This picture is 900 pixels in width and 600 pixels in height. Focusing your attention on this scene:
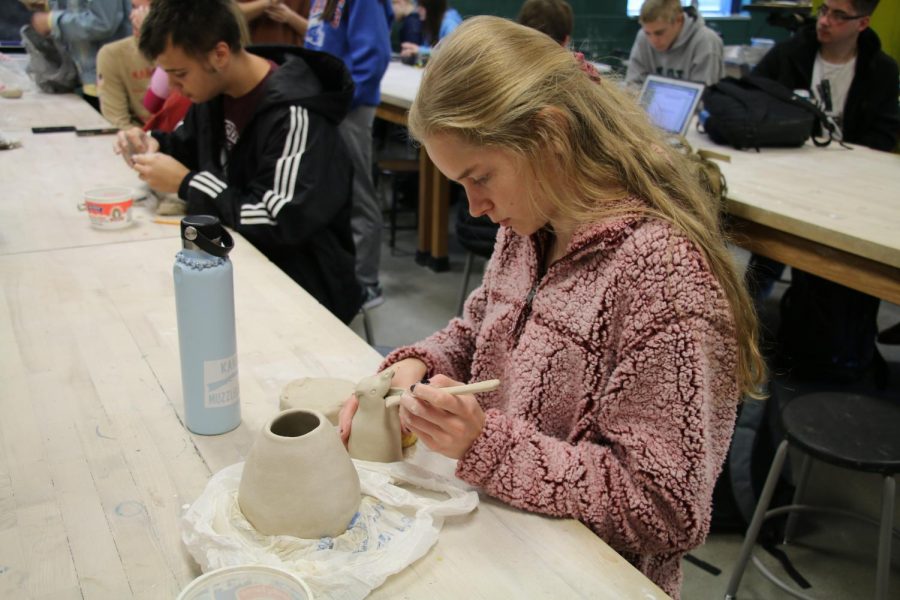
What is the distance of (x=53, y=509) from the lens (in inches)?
33.5

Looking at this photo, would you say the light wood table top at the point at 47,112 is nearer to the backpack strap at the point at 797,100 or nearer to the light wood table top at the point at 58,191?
the light wood table top at the point at 58,191

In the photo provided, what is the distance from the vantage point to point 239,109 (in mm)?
2035

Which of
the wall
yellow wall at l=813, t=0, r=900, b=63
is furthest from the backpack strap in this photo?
the wall

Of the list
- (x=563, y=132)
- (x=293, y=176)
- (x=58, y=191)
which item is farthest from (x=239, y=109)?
(x=563, y=132)

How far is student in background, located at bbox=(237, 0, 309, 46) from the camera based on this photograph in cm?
317

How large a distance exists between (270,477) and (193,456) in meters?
0.26

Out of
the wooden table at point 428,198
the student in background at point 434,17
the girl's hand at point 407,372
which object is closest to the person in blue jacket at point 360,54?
the wooden table at point 428,198

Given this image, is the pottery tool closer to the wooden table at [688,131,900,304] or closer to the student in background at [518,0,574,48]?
the wooden table at [688,131,900,304]

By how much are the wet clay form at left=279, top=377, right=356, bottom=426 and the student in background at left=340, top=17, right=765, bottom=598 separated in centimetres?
5

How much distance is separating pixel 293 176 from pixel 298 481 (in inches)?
49.5

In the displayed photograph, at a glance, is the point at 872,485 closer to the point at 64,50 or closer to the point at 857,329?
the point at 857,329

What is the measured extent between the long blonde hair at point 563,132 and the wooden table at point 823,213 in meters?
0.99

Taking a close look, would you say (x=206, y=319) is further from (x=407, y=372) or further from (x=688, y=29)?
(x=688, y=29)

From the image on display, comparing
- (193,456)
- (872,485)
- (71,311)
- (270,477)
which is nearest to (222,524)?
(270,477)
